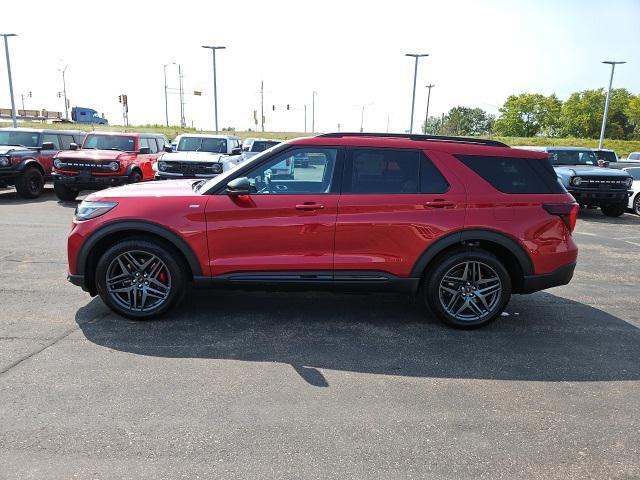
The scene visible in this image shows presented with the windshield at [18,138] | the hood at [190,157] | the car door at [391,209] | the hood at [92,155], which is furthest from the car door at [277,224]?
the windshield at [18,138]

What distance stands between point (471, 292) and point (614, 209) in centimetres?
1147

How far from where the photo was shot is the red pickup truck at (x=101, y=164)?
1301 cm

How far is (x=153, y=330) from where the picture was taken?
4758 millimetres

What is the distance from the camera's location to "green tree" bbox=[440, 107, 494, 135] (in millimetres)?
126656

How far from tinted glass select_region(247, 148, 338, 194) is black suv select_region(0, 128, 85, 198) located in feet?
36.6

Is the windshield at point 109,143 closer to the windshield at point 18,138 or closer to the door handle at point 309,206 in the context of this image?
the windshield at point 18,138

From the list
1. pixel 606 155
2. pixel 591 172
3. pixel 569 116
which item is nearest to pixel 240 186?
pixel 591 172

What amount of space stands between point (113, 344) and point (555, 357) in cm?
372

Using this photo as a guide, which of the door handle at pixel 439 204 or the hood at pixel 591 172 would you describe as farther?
the hood at pixel 591 172

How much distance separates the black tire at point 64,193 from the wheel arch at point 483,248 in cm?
1136

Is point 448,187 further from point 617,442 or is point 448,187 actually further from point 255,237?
point 617,442

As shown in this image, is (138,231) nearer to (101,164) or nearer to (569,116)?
(101,164)

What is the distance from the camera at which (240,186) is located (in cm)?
463

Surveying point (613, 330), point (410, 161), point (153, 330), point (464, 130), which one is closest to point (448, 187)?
point (410, 161)
